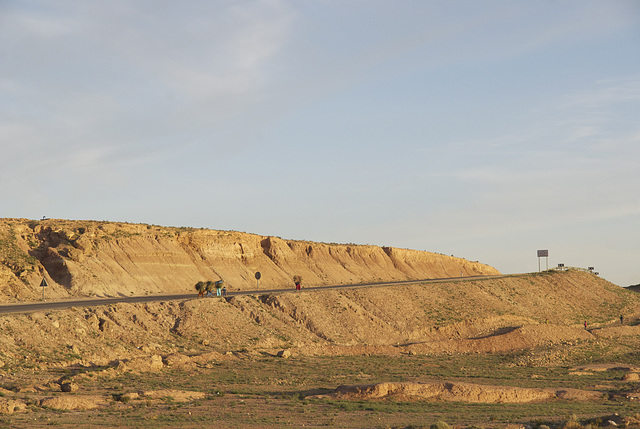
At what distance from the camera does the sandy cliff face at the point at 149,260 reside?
52.3m

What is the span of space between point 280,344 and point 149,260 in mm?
25233

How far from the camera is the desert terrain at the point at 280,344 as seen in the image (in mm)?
24922

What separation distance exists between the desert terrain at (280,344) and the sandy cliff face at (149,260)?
0.20 meters

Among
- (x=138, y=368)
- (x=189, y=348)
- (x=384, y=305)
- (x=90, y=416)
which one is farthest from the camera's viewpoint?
(x=384, y=305)

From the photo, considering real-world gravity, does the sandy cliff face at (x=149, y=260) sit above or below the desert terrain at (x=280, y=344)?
above

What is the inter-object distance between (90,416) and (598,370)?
35644mm

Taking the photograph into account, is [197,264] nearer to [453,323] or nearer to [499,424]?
[453,323]

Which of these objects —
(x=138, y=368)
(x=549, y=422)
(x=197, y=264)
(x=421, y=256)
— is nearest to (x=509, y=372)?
(x=549, y=422)

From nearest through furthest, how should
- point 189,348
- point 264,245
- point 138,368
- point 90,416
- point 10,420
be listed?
point 10,420, point 90,416, point 138,368, point 189,348, point 264,245

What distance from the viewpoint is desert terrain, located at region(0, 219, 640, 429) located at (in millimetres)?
24922

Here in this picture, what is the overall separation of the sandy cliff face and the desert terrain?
20 centimetres

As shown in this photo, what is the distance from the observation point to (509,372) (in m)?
42.3

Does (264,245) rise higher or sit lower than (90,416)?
higher

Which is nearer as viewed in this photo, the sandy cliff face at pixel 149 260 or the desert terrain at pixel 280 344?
the desert terrain at pixel 280 344
